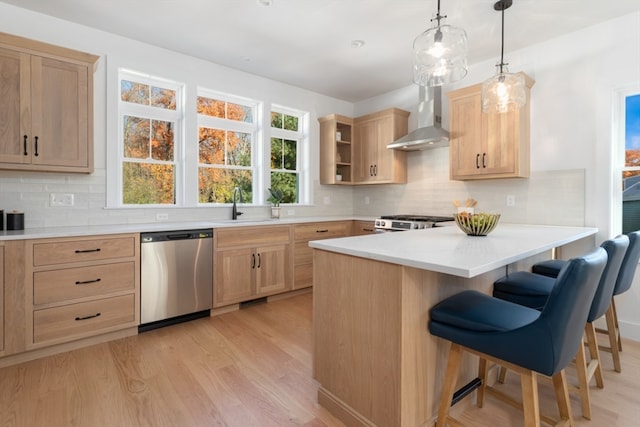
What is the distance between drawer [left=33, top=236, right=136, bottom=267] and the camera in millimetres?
2307

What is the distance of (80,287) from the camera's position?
246 centimetres

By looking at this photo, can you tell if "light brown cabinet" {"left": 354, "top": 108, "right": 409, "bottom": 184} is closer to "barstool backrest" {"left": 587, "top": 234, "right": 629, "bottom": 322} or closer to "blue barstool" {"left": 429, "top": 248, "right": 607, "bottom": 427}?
"barstool backrest" {"left": 587, "top": 234, "right": 629, "bottom": 322}

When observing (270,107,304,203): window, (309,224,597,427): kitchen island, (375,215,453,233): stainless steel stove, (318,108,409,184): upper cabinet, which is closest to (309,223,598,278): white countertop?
(309,224,597,427): kitchen island

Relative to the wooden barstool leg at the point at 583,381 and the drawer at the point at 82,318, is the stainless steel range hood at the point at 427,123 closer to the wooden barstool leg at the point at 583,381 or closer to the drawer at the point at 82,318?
the wooden barstool leg at the point at 583,381

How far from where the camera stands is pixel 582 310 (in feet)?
4.01

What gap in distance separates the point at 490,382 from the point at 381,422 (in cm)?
99

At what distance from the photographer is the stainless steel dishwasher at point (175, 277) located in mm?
2777

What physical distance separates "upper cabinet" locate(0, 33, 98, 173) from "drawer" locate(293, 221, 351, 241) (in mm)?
2178

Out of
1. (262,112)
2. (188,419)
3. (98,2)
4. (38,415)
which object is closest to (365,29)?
(262,112)

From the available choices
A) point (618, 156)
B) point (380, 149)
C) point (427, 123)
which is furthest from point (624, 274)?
point (380, 149)

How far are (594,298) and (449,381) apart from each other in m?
0.87

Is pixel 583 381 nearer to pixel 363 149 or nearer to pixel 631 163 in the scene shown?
pixel 631 163

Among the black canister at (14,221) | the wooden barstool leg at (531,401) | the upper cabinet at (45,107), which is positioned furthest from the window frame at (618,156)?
the black canister at (14,221)

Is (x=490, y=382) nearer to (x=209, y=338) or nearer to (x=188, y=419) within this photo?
(x=188, y=419)
